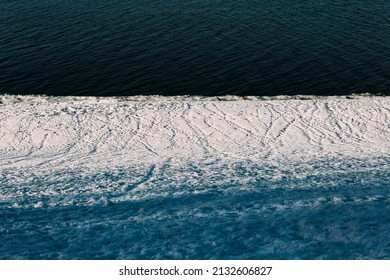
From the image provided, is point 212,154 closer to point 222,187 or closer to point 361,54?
point 222,187

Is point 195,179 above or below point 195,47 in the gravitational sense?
below

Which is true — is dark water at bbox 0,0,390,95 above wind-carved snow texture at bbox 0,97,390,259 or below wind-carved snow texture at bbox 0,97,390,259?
above

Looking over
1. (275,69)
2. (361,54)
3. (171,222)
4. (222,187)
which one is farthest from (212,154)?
(361,54)

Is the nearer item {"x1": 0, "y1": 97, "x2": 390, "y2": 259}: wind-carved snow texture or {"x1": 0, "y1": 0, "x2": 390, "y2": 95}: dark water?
{"x1": 0, "y1": 97, "x2": 390, "y2": 259}: wind-carved snow texture

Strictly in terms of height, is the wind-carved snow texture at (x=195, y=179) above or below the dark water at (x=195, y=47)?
below

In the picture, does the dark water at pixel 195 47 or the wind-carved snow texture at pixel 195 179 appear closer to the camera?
the wind-carved snow texture at pixel 195 179
